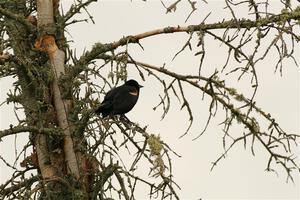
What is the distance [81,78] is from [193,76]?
1.31 m

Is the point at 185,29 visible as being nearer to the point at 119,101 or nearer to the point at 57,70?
the point at 57,70

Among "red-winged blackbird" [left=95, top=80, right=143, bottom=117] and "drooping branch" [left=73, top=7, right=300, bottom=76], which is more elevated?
"red-winged blackbird" [left=95, top=80, right=143, bottom=117]

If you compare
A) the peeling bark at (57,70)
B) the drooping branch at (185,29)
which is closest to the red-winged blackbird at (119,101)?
the peeling bark at (57,70)

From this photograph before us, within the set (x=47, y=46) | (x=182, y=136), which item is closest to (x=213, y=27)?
(x=182, y=136)

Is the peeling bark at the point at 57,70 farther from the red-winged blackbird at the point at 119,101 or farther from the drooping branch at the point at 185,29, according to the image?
the red-winged blackbird at the point at 119,101

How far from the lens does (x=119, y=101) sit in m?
10.2

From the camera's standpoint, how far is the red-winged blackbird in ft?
32.8

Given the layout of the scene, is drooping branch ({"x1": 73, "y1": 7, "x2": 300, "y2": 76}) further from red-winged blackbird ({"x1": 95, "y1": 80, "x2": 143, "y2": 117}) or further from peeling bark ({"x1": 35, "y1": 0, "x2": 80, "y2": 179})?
red-winged blackbird ({"x1": 95, "y1": 80, "x2": 143, "y2": 117})

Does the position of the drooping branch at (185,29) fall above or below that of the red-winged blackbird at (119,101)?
below

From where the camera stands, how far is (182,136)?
7.39 meters

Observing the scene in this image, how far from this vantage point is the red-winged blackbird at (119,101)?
10000mm

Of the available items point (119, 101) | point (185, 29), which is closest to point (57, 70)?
point (119, 101)

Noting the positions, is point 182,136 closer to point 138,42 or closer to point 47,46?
point 138,42

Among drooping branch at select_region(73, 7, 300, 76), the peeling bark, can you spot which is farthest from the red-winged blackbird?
drooping branch at select_region(73, 7, 300, 76)
